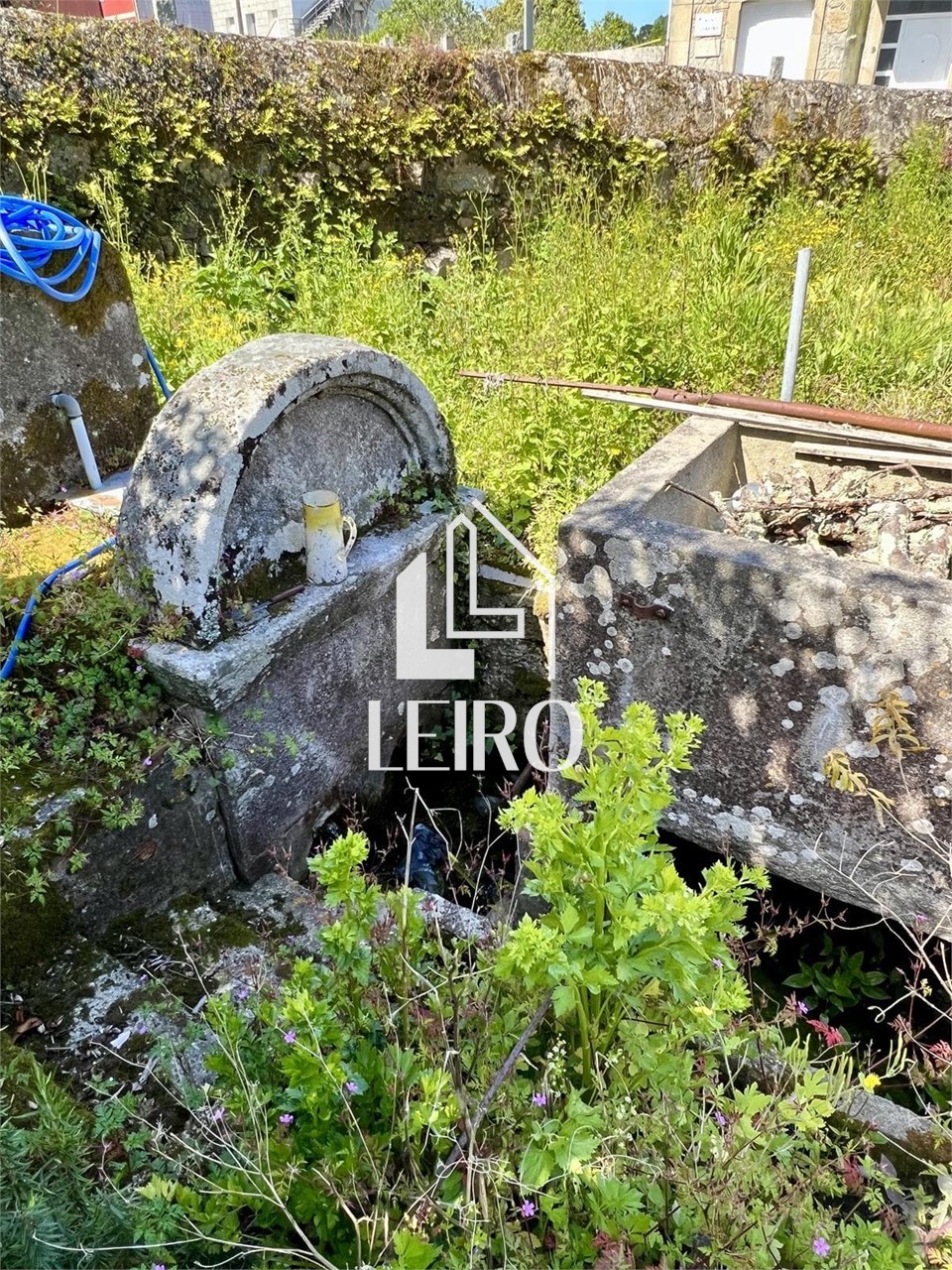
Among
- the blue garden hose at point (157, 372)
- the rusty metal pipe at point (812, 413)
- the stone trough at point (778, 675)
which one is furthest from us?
the blue garden hose at point (157, 372)

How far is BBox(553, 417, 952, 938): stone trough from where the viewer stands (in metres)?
2.04

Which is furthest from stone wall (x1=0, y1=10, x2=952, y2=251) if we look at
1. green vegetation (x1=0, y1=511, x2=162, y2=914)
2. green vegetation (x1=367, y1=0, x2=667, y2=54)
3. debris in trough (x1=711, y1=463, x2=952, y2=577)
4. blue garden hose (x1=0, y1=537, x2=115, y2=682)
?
green vegetation (x1=367, y1=0, x2=667, y2=54)

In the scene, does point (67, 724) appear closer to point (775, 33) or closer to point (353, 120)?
A: point (353, 120)

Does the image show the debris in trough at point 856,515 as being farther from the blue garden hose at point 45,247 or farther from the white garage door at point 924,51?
the white garage door at point 924,51

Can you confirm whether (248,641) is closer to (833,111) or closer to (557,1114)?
(557,1114)

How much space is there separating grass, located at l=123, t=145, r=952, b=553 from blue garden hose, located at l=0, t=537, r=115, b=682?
6.11ft

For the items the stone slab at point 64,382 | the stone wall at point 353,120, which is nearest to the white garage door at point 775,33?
the stone wall at point 353,120

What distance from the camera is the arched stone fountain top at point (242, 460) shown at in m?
2.37

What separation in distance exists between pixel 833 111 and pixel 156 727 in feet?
26.4

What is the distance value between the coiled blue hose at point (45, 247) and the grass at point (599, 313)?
117 centimetres

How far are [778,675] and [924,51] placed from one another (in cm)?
1780

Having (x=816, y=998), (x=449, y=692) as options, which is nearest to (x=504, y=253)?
(x=449, y=692)

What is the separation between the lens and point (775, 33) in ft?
45.8

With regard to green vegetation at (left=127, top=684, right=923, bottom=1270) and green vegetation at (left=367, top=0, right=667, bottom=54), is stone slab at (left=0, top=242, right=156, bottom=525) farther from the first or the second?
green vegetation at (left=367, top=0, right=667, bottom=54)
